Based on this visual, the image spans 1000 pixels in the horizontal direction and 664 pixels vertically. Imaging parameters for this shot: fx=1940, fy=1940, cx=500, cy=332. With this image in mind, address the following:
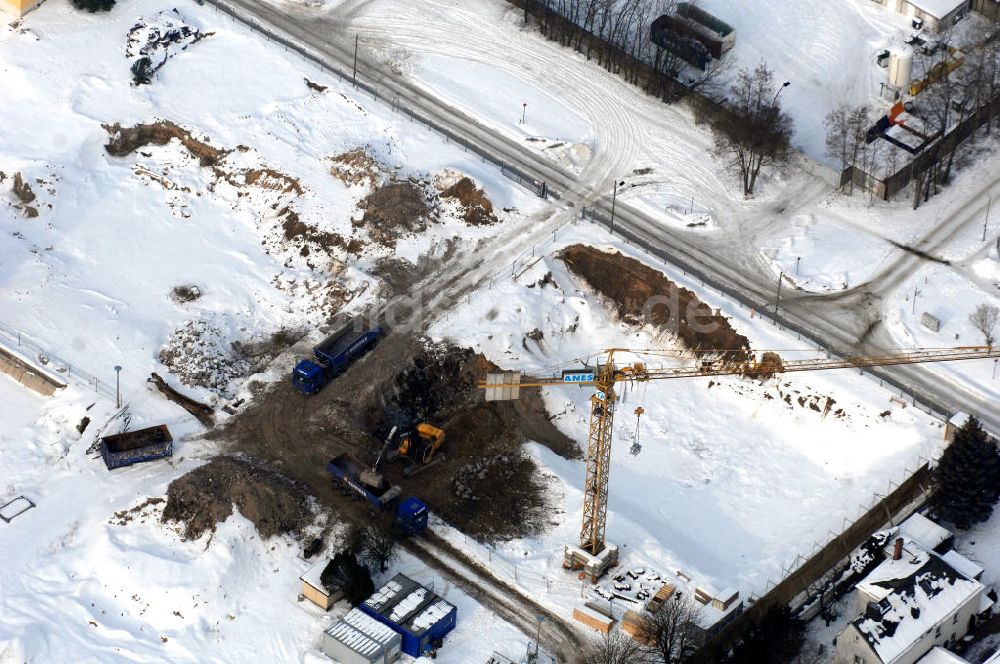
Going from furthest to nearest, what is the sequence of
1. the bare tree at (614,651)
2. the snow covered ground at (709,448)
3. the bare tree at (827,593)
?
the snow covered ground at (709,448)
the bare tree at (827,593)
the bare tree at (614,651)

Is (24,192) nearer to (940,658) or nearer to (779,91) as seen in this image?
(779,91)

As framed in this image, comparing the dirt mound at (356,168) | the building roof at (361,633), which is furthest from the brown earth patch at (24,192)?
the building roof at (361,633)

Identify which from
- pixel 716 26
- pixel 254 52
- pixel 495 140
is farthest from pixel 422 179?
pixel 716 26

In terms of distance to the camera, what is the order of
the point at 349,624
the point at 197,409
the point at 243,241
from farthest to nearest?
the point at 243,241 < the point at 197,409 < the point at 349,624

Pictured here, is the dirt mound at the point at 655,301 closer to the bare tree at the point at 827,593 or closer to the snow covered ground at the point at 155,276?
the snow covered ground at the point at 155,276

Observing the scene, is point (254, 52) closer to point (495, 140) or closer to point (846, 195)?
point (495, 140)
